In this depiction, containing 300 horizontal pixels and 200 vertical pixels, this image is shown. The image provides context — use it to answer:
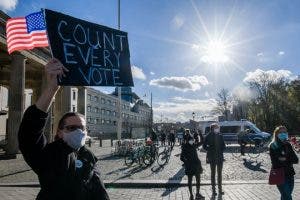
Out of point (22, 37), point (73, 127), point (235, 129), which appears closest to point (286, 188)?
point (73, 127)

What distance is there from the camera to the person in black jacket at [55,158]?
3.35 metres

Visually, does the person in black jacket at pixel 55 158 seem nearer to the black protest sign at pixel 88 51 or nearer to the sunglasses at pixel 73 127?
the sunglasses at pixel 73 127

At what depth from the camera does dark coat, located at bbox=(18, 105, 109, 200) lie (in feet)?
11.0

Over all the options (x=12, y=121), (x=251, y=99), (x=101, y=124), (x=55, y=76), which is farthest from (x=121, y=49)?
(x=101, y=124)

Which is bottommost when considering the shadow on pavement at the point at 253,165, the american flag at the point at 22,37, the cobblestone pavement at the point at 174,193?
the cobblestone pavement at the point at 174,193

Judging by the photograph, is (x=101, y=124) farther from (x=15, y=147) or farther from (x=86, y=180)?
(x=86, y=180)

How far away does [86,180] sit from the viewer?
3.55 m

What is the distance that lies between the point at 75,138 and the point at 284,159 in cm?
591

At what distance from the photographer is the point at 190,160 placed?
12281 mm

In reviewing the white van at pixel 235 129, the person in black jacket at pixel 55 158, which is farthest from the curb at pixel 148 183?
the white van at pixel 235 129

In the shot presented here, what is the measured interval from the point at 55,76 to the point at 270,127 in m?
82.5

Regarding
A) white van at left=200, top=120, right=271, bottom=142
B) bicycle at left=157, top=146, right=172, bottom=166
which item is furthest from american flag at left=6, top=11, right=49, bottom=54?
white van at left=200, top=120, right=271, bottom=142

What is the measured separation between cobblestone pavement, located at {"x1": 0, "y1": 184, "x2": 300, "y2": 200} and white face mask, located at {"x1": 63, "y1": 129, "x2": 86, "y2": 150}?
30.8ft

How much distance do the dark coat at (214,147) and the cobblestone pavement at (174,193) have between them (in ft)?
3.47
